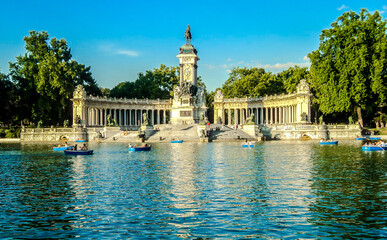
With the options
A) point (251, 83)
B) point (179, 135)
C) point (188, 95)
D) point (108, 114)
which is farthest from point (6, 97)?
point (251, 83)

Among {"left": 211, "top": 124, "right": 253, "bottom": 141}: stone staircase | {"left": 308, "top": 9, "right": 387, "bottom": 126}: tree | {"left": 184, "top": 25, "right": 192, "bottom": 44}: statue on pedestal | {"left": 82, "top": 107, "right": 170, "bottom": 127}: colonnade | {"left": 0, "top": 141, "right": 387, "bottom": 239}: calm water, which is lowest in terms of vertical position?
{"left": 0, "top": 141, "right": 387, "bottom": 239}: calm water

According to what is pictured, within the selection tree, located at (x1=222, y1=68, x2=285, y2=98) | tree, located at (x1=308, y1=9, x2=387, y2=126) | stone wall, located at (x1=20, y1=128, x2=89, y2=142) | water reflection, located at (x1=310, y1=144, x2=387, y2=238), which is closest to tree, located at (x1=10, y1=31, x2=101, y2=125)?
stone wall, located at (x1=20, y1=128, x2=89, y2=142)

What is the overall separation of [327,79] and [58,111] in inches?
2368

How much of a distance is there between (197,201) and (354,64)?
60.5 m

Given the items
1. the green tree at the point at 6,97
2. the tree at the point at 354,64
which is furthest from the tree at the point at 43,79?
the tree at the point at 354,64

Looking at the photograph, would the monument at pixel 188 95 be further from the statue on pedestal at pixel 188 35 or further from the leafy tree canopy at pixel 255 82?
the leafy tree canopy at pixel 255 82

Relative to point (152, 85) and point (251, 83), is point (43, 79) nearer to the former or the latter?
point (152, 85)

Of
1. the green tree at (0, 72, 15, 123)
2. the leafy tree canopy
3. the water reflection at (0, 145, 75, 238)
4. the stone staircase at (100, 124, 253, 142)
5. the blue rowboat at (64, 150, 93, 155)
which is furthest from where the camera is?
the leafy tree canopy

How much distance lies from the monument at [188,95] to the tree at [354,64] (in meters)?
28.3

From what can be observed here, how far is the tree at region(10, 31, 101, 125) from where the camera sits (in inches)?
3570

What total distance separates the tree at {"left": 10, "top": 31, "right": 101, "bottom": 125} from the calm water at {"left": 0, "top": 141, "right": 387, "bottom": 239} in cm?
6203

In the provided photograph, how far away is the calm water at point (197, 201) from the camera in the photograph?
1487cm

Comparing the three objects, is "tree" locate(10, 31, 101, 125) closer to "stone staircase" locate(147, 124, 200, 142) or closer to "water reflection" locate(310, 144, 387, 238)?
"stone staircase" locate(147, 124, 200, 142)

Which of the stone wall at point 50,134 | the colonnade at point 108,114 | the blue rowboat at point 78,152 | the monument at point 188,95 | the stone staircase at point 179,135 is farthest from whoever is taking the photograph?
the colonnade at point 108,114
